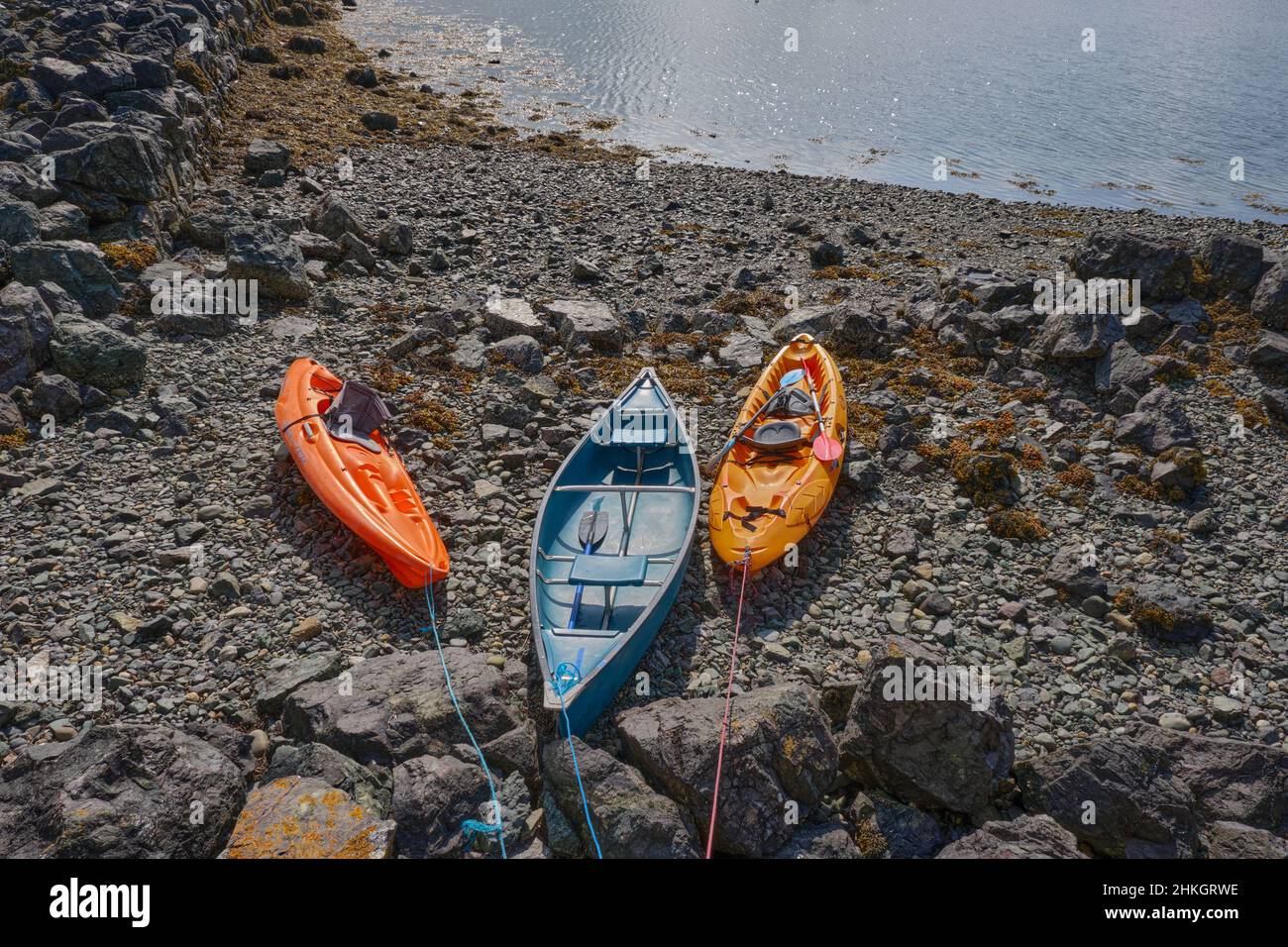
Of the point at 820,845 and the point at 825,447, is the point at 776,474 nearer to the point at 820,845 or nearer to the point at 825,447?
the point at 825,447

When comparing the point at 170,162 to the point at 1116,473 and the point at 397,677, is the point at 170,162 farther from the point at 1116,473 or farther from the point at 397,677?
the point at 1116,473

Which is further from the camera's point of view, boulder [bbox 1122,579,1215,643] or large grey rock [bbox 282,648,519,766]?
boulder [bbox 1122,579,1215,643]

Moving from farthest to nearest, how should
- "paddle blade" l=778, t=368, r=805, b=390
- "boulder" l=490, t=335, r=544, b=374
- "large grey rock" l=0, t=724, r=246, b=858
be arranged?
"boulder" l=490, t=335, r=544, b=374, "paddle blade" l=778, t=368, r=805, b=390, "large grey rock" l=0, t=724, r=246, b=858

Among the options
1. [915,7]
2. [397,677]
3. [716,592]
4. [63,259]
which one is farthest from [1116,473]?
[915,7]

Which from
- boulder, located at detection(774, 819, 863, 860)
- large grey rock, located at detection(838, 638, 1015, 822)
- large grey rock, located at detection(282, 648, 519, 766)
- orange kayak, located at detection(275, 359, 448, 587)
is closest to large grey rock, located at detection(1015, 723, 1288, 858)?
large grey rock, located at detection(838, 638, 1015, 822)

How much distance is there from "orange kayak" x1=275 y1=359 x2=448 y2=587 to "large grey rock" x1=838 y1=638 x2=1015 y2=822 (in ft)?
17.7

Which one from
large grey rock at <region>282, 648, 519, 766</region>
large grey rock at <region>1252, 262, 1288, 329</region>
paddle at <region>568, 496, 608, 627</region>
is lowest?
large grey rock at <region>282, 648, 519, 766</region>

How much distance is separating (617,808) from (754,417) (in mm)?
7551

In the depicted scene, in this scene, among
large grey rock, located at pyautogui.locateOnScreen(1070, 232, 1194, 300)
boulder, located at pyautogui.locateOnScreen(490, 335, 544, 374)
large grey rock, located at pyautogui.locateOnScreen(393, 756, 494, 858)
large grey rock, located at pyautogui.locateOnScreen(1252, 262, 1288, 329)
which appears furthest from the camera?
large grey rock, located at pyautogui.locateOnScreen(1070, 232, 1194, 300)

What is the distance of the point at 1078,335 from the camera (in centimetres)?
1503

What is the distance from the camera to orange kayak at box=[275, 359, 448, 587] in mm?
9695

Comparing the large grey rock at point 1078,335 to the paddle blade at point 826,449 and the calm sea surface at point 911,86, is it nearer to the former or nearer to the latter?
the paddle blade at point 826,449

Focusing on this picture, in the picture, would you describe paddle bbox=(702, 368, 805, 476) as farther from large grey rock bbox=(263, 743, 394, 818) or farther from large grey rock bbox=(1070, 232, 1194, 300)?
large grey rock bbox=(1070, 232, 1194, 300)

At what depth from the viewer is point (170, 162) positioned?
1881 centimetres
